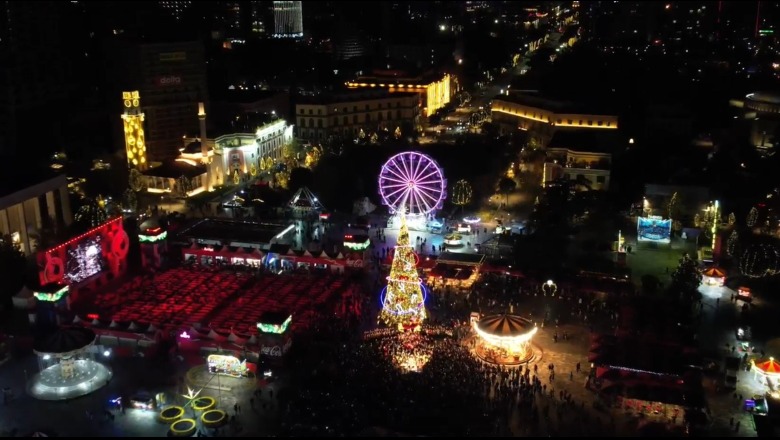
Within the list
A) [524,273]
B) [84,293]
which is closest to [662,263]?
[524,273]

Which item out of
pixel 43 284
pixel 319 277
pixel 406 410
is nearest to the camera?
pixel 406 410

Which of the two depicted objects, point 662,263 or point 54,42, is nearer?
point 662,263

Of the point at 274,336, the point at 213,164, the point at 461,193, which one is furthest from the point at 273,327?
the point at 213,164

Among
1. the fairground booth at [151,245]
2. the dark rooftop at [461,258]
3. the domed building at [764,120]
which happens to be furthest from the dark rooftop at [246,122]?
the domed building at [764,120]

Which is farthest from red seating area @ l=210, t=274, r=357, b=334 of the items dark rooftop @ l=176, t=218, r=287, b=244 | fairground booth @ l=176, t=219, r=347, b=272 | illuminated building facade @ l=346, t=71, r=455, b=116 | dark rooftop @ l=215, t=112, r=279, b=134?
illuminated building facade @ l=346, t=71, r=455, b=116

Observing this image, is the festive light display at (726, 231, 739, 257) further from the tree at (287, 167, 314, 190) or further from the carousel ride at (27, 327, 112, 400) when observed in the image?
the carousel ride at (27, 327, 112, 400)

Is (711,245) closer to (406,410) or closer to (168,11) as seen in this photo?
(406,410)
